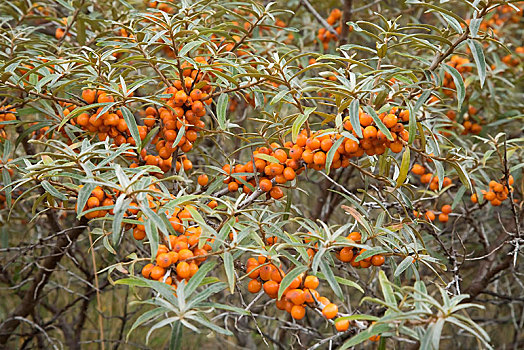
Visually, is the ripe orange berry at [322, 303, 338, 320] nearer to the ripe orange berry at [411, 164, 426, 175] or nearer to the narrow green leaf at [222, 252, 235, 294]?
the narrow green leaf at [222, 252, 235, 294]

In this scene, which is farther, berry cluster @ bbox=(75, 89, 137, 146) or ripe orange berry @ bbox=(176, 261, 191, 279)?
berry cluster @ bbox=(75, 89, 137, 146)

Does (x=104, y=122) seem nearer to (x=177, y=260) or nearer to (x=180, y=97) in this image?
(x=180, y=97)

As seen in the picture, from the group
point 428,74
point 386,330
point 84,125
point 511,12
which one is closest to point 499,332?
point 511,12

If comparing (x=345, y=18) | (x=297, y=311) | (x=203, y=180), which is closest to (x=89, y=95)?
(x=203, y=180)

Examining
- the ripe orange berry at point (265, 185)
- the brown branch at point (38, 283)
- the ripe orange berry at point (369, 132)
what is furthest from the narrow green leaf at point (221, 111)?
the brown branch at point (38, 283)

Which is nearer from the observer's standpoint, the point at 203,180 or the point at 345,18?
the point at 203,180

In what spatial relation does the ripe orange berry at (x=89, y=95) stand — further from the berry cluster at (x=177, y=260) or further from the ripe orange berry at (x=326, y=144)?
the ripe orange berry at (x=326, y=144)

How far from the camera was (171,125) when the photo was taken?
1.65 m

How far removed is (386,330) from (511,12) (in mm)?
3405

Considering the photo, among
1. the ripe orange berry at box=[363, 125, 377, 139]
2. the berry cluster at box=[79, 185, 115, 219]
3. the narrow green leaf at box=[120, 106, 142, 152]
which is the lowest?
the berry cluster at box=[79, 185, 115, 219]

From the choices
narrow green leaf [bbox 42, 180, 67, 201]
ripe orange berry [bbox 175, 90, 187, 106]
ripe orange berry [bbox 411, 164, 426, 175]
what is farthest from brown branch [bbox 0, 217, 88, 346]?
ripe orange berry [bbox 411, 164, 426, 175]

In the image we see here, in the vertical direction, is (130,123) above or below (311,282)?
above

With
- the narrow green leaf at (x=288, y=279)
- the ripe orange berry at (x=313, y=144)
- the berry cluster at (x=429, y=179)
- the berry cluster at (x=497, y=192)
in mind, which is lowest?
the berry cluster at (x=429, y=179)

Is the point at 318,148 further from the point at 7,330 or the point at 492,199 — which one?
the point at 7,330
